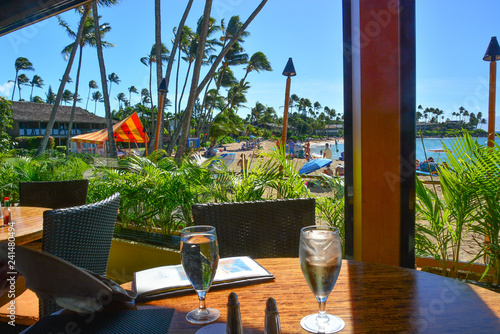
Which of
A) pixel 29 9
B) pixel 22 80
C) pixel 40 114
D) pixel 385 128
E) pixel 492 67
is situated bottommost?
pixel 385 128

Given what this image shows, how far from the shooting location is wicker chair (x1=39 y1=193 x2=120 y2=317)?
1102mm

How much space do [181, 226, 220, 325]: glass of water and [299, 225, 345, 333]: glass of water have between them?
0.57 ft

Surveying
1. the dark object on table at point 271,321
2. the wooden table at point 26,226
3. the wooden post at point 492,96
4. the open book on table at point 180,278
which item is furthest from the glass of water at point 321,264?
the wooden post at point 492,96

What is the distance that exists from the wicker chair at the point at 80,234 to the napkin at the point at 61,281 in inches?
18.5

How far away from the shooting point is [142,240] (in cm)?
240

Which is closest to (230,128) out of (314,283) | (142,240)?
(142,240)

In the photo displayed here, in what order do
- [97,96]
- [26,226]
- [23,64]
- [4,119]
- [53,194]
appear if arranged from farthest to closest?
[97,96] < [23,64] < [4,119] < [53,194] < [26,226]

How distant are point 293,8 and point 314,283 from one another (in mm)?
1937

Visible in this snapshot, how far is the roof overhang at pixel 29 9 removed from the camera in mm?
2697

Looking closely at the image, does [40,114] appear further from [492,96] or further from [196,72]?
[492,96]

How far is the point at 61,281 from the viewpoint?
0.60 meters

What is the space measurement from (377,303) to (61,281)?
2.11 feet

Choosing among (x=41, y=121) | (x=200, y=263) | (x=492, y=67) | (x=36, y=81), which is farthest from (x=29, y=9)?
(x=36, y=81)

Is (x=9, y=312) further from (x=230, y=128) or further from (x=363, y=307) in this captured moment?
(x=230, y=128)
